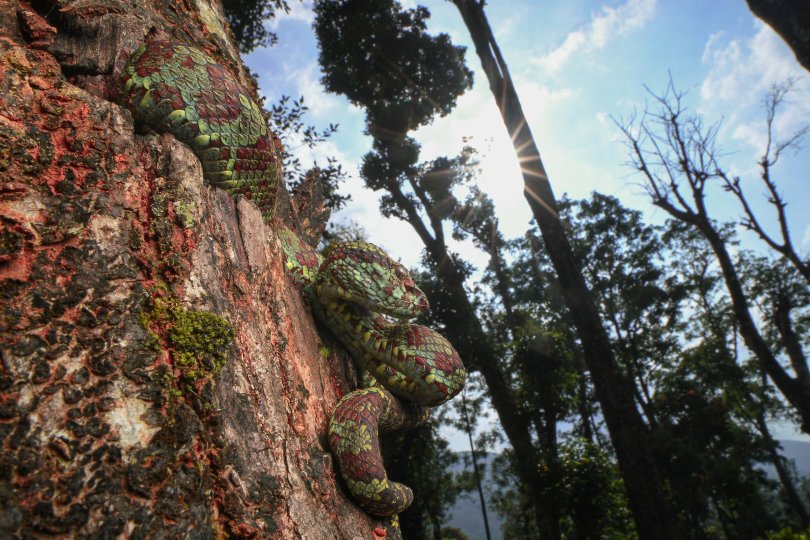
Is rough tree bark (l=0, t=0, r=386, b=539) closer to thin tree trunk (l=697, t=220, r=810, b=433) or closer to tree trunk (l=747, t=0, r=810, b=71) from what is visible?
tree trunk (l=747, t=0, r=810, b=71)

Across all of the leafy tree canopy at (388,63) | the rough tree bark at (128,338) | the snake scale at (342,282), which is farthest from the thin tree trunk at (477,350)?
the rough tree bark at (128,338)

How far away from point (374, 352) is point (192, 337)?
3.91 feet

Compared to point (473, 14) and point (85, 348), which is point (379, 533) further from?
point (473, 14)

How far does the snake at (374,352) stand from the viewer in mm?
2037

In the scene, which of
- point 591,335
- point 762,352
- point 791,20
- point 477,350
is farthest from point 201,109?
point 762,352

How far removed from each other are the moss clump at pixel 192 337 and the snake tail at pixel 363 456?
0.74 meters

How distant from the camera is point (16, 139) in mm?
1522

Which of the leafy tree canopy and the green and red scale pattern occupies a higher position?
the leafy tree canopy

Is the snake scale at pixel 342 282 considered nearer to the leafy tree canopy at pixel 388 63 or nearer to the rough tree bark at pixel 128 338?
the rough tree bark at pixel 128 338

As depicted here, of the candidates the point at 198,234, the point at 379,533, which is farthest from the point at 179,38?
the point at 379,533

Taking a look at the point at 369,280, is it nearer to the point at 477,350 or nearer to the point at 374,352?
the point at 374,352

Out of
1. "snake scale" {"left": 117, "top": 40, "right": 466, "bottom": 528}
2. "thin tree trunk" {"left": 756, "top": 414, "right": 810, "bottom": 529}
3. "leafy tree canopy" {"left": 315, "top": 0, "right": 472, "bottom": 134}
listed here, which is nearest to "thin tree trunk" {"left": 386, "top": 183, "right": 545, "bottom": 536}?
"leafy tree canopy" {"left": 315, "top": 0, "right": 472, "bottom": 134}

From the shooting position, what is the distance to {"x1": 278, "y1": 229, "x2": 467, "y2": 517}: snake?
2.04 m

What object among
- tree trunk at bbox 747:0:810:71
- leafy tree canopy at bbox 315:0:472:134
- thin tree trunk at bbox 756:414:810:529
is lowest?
thin tree trunk at bbox 756:414:810:529
